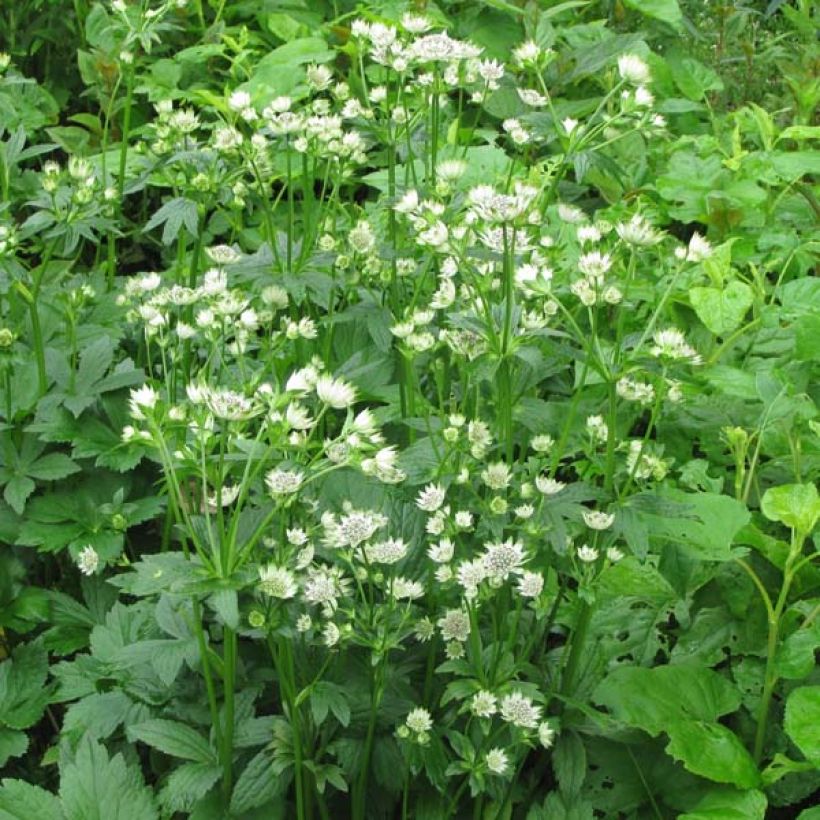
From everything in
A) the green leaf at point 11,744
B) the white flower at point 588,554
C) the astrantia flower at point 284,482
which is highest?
the astrantia flower at point 284,482

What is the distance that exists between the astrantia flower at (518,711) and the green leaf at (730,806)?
290mm

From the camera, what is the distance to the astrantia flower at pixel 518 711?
1561 mm

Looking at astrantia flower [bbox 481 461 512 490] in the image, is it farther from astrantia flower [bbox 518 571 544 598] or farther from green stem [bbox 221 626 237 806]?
green stem [bbox 221 626 237 806]

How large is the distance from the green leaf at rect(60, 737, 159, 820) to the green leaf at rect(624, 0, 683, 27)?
9.81 feet

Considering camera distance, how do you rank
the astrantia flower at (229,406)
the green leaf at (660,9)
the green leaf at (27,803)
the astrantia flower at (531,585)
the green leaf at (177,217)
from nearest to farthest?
the astrantia flower at (229,406) < the astrantia flower at (531,585) < the green leaf at (27,803) < the green leaf at (177,217) < the green leaf at (660,9)

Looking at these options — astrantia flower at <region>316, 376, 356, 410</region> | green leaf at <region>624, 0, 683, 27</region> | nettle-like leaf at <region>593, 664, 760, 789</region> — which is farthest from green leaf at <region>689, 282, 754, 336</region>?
green leaf at <region>624, 0, 683, 27</region>

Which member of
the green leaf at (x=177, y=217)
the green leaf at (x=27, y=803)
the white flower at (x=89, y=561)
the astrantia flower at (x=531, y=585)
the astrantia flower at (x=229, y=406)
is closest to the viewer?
the astrantia flower at (x=229, y=406)

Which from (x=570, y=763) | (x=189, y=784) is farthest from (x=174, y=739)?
(x=570, y=763)

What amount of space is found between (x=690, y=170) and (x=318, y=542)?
1.79m

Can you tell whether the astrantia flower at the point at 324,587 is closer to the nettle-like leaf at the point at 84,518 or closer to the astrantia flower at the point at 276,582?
the astrantia flower at the point at 276,582

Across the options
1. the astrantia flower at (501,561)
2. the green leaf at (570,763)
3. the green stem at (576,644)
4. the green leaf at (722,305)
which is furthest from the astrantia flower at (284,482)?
the green leaf at (722,305)

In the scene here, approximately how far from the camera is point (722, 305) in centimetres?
240

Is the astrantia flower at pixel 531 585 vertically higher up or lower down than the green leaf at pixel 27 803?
higher up

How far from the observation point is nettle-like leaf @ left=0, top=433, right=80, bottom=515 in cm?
217
